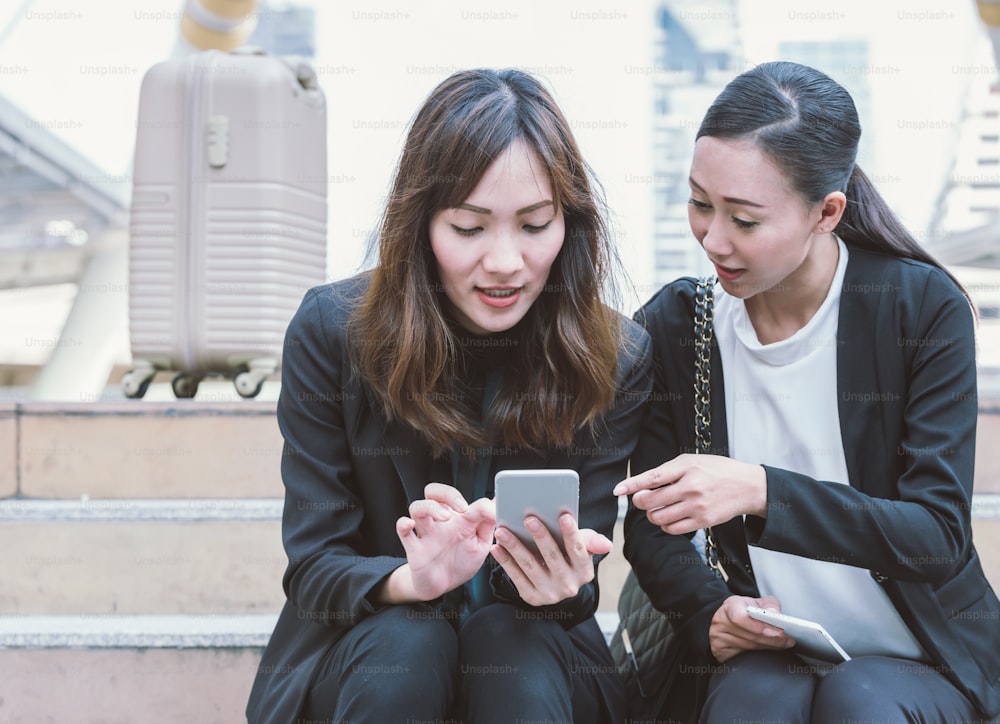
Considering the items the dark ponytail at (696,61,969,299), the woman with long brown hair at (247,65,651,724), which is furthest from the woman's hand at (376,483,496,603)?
the dark ponytail at (696,61,969,299)

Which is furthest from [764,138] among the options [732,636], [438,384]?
[732,636]

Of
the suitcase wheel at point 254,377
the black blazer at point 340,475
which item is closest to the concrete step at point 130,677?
the black blazer at point 340,475

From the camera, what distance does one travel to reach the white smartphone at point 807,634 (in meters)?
1.27

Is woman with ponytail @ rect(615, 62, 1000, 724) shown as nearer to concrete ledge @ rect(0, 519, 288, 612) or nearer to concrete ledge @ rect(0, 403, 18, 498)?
concrete ledge @ rect(0, 519, 288, 612)

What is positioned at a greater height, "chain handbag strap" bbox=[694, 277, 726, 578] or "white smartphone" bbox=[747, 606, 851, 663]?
"chain handbag strap" bbox=[694, 277, 726, 578]

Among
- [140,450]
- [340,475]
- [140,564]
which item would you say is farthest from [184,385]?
[340,475]

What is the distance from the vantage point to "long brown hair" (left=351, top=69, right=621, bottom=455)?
Answer: 4.62ft

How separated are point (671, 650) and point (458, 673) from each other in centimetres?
36

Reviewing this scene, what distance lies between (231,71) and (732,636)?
208 cm

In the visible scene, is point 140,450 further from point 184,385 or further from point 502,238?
point 502,238

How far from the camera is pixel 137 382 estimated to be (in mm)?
2748

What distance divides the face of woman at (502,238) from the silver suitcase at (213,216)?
1412mm

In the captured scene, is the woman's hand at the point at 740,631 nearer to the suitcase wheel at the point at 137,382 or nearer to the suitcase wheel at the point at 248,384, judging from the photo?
the suitcase wheel at the point at 248,384

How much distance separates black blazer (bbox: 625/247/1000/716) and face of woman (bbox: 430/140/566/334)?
0.33 m
